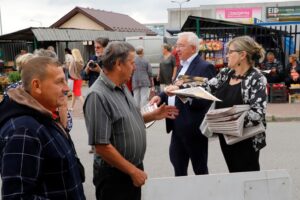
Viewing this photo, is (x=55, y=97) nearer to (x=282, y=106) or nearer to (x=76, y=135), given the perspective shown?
(x=76, y=135)

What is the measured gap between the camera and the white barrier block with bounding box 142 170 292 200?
225 cm

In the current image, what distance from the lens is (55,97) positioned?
5.98 feet

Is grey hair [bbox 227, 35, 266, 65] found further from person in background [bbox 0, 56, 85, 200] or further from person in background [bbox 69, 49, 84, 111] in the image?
person in background [bbox 69, 49, 84, 111]

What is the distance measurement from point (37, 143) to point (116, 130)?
92 cm

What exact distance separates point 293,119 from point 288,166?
3749mm

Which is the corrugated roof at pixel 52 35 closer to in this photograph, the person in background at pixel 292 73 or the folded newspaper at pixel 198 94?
the person in background at pixel 292 73

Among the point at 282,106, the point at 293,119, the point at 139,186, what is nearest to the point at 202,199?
the point at 139,186

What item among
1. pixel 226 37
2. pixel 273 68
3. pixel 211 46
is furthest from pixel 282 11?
pixel 273 68

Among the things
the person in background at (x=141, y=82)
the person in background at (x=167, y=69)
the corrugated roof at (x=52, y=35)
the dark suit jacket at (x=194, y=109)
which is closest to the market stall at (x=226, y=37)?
the person in background at (x=167, y=69)

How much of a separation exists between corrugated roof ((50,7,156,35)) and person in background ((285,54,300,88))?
63.4 ft

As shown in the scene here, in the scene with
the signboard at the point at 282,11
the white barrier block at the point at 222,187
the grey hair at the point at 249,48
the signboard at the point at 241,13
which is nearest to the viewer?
the white barrier block at the point at 222,187

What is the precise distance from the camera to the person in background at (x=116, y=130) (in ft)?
8.11

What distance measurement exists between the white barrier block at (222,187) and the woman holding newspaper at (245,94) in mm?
762

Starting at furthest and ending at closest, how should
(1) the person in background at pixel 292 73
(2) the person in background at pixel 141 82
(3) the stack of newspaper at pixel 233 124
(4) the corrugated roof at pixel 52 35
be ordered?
(4) the corrugated roof at pixel 52 35, (1) the person in background at pixel 292 73, (2) the person in background at pixel 141 82, (3) the stack of newspaper at pixel 233 124
